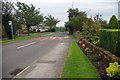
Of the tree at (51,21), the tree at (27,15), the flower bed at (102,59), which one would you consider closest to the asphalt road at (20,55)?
the flower bed at (102,59)

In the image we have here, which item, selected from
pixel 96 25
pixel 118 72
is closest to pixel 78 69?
pixel 118 72

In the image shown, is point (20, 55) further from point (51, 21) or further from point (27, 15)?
point (51, 21)

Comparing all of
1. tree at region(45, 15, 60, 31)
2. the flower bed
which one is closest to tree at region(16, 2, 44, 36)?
tree at region(45, 15, 60, 31)

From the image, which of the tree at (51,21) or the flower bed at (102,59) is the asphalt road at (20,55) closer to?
the flower bed at (102,59)

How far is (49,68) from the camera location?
44.8ft

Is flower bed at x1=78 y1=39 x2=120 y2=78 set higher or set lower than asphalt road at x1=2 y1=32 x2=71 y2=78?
higher

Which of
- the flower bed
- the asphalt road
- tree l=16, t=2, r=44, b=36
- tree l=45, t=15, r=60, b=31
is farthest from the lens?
tree l=45, t=15, r=60, b=31

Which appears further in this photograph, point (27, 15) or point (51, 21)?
point (51, 21)

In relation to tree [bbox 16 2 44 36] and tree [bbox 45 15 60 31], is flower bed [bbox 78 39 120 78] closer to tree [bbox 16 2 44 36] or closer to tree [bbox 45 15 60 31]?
tree [bbox 16 2 44 36]

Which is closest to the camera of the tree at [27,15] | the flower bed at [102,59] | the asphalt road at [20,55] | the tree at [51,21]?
the flower bed at [102,59]

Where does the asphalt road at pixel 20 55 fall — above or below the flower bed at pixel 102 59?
below

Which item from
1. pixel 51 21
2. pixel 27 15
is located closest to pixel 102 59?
pixel 27 15

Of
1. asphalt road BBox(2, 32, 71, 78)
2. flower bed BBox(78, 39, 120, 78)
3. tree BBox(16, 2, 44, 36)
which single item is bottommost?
asphalt road BBox(2, 32, 71, 78)

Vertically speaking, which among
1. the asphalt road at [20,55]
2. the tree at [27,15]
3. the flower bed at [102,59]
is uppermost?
the tree at [27,15]
